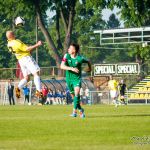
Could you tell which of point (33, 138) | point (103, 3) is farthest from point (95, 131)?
point (103, 3)

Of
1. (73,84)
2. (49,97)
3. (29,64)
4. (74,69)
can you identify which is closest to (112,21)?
(49,97)

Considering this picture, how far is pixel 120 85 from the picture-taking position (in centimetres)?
5331

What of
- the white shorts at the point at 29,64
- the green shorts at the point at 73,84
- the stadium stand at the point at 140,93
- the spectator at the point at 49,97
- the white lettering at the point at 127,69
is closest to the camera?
the green shorts at the point at 73,84

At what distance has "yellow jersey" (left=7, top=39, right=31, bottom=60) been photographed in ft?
80.8

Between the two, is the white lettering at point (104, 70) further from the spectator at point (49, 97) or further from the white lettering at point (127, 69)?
the spectator at point (49, 97)

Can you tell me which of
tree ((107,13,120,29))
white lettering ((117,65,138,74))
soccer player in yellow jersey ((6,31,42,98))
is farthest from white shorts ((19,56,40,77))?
tree ((107,13,120,29))

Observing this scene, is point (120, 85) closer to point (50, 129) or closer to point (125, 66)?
point (125, 66)

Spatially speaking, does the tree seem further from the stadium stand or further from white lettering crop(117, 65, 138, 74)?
the stadium stand

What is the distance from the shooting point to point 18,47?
24.8m

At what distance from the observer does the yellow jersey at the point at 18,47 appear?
970 inches

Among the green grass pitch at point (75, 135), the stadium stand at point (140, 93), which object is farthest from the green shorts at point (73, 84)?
the stadium stand at point (140, 93)

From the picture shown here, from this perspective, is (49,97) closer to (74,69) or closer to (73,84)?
(73,84)

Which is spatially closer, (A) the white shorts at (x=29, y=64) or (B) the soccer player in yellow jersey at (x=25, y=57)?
(B) the soccer player in yellow jersey at (x=25, y=57)

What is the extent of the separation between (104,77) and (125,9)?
6484 mm
